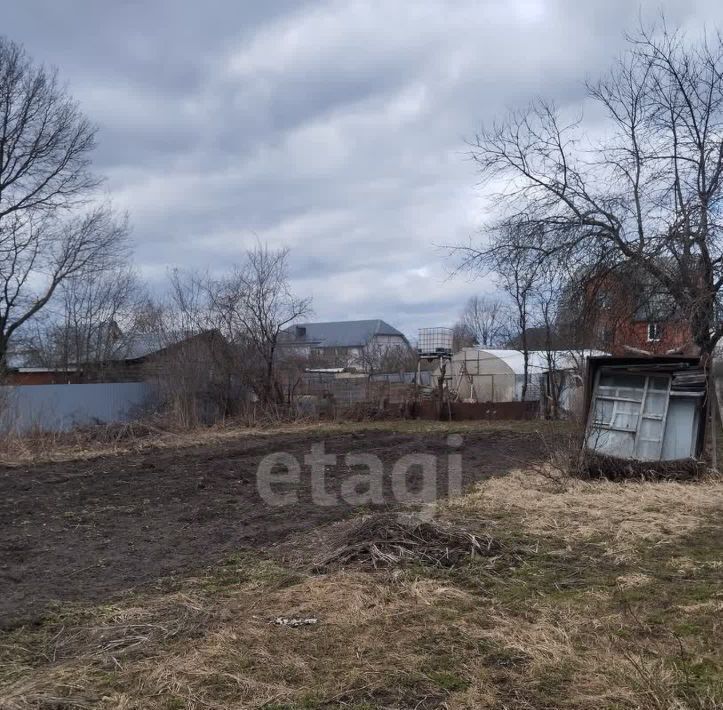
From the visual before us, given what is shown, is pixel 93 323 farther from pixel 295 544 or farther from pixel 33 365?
pixel 295 544

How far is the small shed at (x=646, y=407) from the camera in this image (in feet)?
34.8

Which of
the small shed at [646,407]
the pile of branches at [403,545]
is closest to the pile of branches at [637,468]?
the small shed at [646,407]

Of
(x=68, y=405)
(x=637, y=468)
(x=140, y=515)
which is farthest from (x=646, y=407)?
(x=68, y=405)

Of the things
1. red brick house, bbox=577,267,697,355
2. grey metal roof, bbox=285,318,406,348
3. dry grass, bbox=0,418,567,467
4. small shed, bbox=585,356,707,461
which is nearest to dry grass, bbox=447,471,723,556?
small shed, bbox=585,356,707,461

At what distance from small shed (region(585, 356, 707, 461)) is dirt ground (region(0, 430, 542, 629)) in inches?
69.7

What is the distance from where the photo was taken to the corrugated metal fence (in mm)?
15141

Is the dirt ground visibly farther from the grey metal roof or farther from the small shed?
the grey metal roof

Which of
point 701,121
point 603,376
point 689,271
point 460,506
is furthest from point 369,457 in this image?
point 701,121

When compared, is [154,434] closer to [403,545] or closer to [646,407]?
[646,407]

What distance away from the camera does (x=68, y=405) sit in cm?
1975

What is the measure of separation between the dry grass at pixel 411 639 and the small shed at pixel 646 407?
15.2ft

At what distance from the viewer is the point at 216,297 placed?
2338 cm

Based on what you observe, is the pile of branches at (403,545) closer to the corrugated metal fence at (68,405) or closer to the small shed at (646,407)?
the small shed at (646,407)

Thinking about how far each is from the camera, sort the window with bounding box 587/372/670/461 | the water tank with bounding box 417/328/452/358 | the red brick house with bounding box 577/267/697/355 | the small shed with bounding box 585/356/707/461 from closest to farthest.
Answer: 1. the small shed with bounding box 585/356/707/461
2. the window with bounding box 587/372/670/461
3. the red brick house with bounding box 577/267/697/355
4. the water tank with bounding box 417/328/452/358
